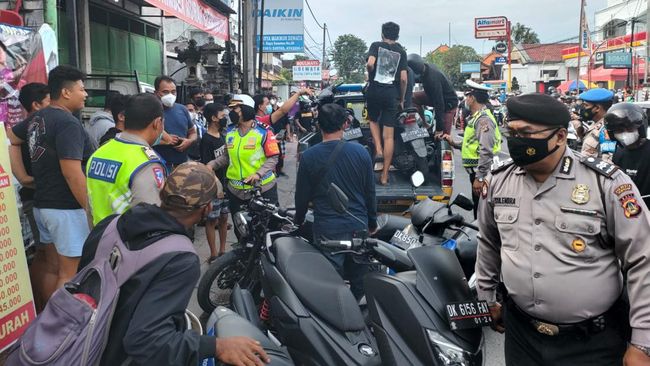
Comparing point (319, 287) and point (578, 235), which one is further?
point (319, 287)

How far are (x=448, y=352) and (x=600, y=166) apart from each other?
39.4 inches

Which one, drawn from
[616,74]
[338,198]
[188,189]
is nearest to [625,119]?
[338,198]

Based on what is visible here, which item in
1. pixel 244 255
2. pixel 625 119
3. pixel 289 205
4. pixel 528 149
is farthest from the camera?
pixel 289 205

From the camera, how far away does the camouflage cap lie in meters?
2.09

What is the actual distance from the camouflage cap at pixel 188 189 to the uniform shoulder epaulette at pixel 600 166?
1.48 m

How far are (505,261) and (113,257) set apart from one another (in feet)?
5.12

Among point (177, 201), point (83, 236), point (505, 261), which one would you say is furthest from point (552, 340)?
point (83, 236)

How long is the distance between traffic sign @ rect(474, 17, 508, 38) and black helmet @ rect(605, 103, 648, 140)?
192ft

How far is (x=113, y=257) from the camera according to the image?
6.34ft

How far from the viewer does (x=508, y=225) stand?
2311 mm

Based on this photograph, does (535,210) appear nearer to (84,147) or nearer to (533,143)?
(533,143)

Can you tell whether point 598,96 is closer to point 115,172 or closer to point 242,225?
point 242,225

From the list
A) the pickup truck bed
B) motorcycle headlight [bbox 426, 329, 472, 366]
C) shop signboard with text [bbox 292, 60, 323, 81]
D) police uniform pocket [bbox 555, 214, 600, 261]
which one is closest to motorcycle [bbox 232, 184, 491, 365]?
motorcycle headlight [bbox 426, 329, 472, 366]

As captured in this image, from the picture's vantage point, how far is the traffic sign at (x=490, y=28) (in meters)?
58.7
